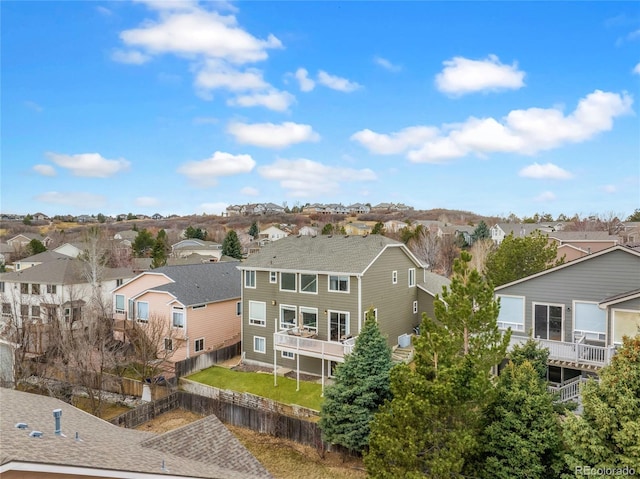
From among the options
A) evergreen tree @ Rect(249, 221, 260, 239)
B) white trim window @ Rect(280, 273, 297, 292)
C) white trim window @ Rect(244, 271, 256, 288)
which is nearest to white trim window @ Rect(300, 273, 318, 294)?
white trim window @ Rect(280, 273, 297, 292)

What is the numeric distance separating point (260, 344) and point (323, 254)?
6.72m

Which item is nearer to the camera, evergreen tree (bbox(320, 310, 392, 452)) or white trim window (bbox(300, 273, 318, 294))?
evergreen tree (bbox(320, 310, 392, 452))

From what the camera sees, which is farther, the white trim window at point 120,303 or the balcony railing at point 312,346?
the white trim window at point 120,303

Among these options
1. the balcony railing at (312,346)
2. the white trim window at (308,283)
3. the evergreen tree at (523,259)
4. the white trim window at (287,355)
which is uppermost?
the evergreen tree at (523,259)

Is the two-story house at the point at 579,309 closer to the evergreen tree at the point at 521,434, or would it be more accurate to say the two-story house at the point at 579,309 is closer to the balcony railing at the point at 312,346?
the evergreen tree at the point at 521,434

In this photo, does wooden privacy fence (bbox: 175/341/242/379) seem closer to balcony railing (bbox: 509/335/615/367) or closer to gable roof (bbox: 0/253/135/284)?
gable roof (bbox: 0/253/135/284)

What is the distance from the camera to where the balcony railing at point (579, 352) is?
1494cm

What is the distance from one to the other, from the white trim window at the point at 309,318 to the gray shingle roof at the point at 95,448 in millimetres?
11285

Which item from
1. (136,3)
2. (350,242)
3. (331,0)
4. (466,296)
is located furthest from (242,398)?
(331,0)

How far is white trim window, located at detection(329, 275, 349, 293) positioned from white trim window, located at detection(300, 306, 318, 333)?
67.6 inches

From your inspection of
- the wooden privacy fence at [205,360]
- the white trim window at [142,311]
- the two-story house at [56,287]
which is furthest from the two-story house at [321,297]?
the two-story house at [56,287]

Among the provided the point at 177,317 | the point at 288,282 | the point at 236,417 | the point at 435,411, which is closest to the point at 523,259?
the point at 288,282

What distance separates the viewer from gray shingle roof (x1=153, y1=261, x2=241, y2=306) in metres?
25.5

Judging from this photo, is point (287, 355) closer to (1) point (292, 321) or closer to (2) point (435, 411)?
(1) point (292, 321)
